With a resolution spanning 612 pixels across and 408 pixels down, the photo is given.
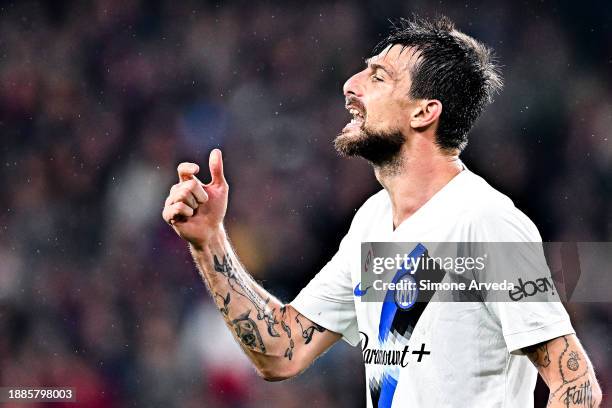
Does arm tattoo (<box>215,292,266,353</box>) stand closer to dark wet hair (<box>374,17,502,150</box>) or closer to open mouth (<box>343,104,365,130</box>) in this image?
open mouth (<box>343,104,365,130</box>)

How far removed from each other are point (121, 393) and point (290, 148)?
2.07 m

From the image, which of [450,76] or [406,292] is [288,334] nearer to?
[406,292]

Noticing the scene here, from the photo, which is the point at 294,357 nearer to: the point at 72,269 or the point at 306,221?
the point at 306,221

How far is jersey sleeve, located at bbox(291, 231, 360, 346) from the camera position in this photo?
2.91 m

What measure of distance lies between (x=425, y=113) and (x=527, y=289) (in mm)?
860

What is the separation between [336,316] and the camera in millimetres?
2916

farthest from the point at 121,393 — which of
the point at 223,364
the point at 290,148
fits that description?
the point at 290,148

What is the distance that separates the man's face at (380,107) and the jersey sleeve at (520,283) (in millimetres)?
586

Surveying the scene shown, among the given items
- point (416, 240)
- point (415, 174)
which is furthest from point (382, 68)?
point (416, 240)

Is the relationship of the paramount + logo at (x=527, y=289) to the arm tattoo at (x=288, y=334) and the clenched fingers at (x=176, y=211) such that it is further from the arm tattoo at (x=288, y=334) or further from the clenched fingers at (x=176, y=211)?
the clenched fingers at (x=176, y=211)

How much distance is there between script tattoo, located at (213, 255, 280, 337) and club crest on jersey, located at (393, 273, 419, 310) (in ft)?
1.52

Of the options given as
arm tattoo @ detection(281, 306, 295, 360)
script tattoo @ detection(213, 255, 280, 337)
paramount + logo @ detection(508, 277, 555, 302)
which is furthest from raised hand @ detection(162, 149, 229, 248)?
paramount + logo @ detection(508, 277, 555, 302)

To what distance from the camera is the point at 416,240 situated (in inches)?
104

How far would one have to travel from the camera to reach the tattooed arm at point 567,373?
84.3 inches
